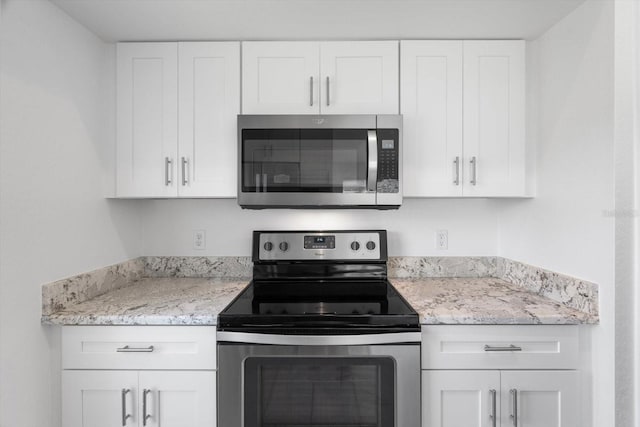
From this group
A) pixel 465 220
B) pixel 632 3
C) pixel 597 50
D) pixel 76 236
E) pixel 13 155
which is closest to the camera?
pixel 632 3

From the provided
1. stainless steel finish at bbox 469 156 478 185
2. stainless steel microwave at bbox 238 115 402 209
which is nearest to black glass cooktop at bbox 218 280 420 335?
stainless steel microwave at bbox 238 115 402 209

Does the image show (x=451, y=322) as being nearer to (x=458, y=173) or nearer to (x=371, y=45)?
(x=458, y=173)

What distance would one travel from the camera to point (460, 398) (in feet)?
5.13

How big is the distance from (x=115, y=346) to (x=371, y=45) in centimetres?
179

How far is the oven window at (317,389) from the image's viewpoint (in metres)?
1.54

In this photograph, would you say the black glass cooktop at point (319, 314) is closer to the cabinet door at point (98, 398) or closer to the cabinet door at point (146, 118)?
the cabinet door at point (98, 398)

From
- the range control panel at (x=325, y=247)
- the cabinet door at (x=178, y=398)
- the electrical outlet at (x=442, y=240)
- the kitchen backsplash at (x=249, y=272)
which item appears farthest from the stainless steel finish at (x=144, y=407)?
the electrical outlet at (x=442, y=240)

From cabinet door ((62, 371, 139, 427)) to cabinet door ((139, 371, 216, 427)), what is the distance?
0.05m

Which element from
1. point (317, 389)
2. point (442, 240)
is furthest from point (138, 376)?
point (442, 240)

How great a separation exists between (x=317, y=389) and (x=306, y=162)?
39.8 inches

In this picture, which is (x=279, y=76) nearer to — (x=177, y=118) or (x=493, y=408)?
(x=177, y=118)

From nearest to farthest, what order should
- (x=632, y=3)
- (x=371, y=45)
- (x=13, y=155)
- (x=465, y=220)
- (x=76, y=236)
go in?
(x=632, y=3)
(x=13, y=155)
(x=76, y=236)
(x=371, y=45)
(x=465, y=220)

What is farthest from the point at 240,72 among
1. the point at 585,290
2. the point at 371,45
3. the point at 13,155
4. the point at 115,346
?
the point at 585,290

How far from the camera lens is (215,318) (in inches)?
61.4
